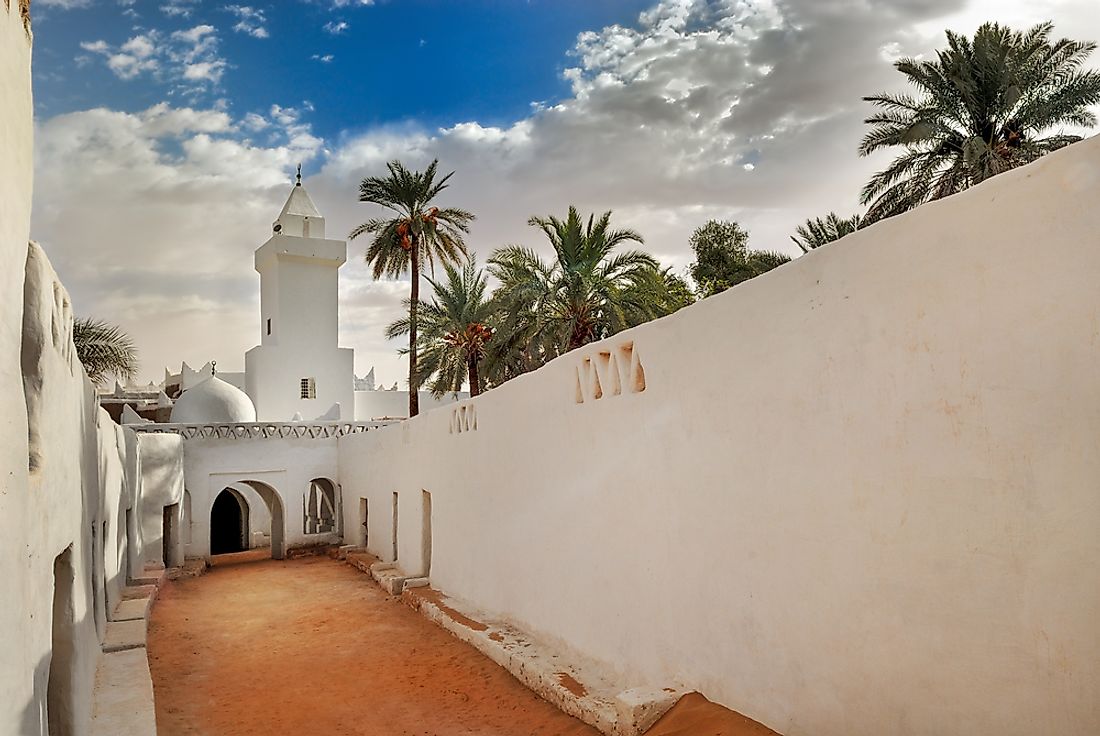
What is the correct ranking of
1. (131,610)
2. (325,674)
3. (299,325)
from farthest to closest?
(299,325) → (131,610) → (325,674)

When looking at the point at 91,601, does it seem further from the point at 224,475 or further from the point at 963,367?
the point at 224,475

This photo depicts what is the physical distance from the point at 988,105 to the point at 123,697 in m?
15.3

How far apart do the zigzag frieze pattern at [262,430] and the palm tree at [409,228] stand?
3.15m

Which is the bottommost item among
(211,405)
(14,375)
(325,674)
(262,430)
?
(325,674)

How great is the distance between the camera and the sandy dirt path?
6.98m

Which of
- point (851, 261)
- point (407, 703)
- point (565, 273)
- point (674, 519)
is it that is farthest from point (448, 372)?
point (851, 261)

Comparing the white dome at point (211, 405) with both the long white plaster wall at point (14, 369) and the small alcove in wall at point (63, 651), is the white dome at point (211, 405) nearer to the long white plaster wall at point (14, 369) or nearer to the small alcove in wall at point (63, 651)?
the small alcove in wall at point (63, 651)

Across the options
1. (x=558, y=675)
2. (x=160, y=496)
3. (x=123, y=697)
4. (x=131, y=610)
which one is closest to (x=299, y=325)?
(x=160, y=496)

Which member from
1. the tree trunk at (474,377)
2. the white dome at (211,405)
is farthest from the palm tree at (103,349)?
the tree trunk at (474,377)

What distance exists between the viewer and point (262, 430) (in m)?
19.2

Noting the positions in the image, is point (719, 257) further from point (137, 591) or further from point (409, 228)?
point (137, 591)

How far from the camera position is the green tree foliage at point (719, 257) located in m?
21.0

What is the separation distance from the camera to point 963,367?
3355 mm

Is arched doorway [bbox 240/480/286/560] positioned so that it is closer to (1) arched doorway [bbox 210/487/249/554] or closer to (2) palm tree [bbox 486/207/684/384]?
(1) arched doorway [bbox 210/487/249/554]
